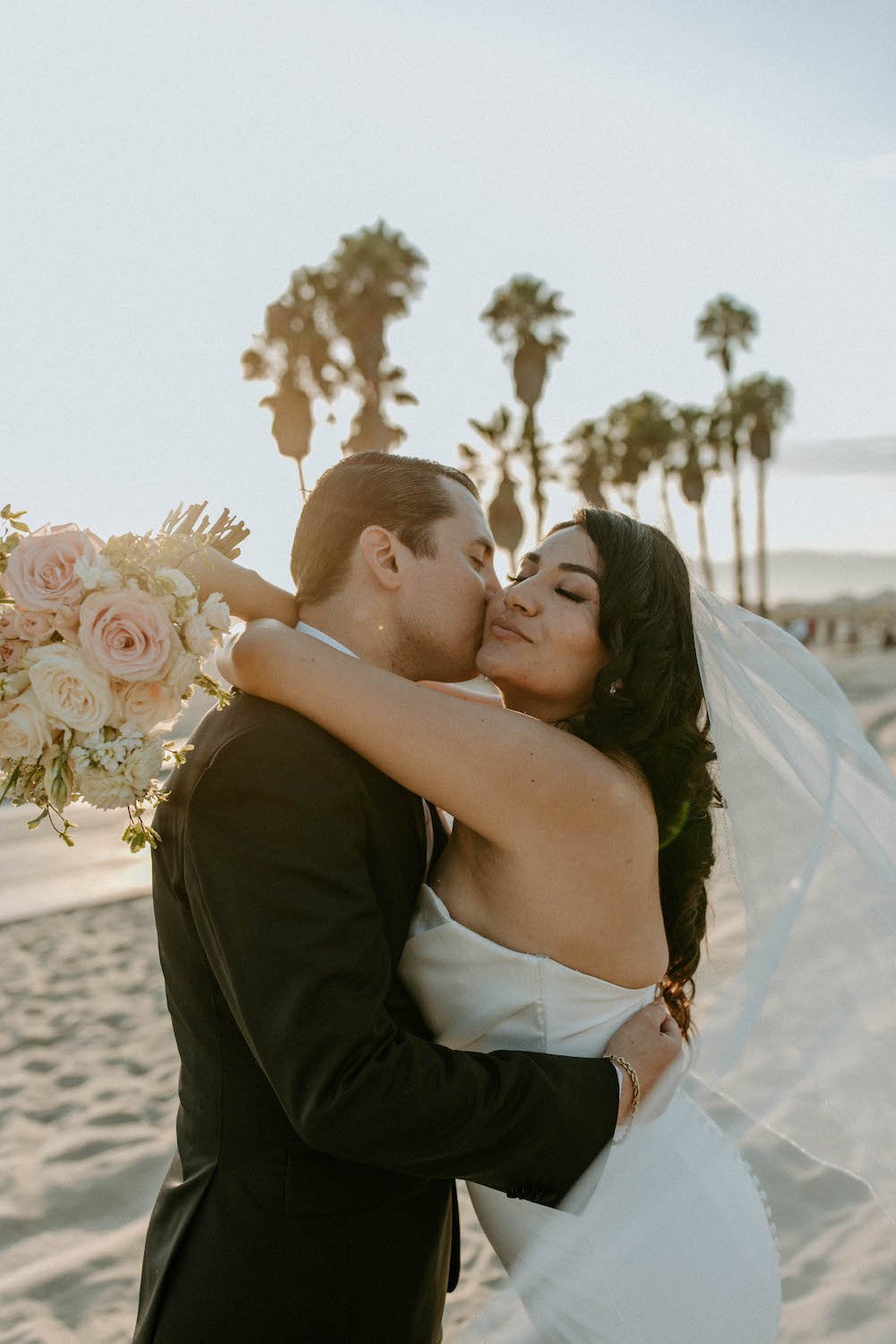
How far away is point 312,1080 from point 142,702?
82 centimetres

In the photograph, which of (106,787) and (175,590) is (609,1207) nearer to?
(106,787)

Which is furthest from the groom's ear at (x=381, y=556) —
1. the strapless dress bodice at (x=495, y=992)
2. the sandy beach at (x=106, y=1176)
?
the sandy beach at (x=106, y=1176)

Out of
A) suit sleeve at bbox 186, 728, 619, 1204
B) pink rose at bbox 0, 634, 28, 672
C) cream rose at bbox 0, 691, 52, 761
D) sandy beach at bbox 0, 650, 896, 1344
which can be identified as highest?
pink rose at bbox 0, 634, 28, 672

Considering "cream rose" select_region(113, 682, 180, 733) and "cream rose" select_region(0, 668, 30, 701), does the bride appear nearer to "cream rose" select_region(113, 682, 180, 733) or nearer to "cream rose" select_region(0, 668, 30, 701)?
"cream rose" select_region(113, 682, 180, 733)

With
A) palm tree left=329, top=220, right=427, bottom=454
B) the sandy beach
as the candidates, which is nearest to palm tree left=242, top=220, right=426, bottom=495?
palm tree left=329, top=220, right=427, bottom=454

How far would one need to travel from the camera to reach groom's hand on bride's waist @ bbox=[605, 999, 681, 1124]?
104 inches

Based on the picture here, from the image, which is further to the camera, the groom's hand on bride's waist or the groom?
the groom's hand on bride's waist

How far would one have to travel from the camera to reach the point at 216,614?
228cm

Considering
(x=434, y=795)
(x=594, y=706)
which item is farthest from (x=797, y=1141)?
(x=434, y=795)

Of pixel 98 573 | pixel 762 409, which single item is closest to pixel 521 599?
pixel 98 573

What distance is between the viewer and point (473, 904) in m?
2.73

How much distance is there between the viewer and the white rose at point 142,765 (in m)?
2.16

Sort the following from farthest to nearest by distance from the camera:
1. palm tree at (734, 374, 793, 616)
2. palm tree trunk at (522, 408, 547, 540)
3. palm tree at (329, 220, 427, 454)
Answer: palm tree at (734, 374, 793, 616) → palm tree trunk at (522, 408, 547, 540) → palm tree at (329, 220, 427, 454)

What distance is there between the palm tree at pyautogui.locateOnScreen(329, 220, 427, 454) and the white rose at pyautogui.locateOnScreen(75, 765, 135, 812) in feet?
87.3
